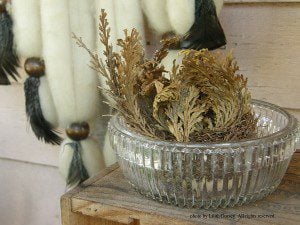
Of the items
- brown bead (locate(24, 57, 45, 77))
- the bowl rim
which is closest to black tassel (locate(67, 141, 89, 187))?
brown bead (locate(24, 57, 45, 77))

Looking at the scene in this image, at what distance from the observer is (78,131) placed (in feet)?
2.48

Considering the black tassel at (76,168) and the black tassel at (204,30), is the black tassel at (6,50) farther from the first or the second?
the black tassel at (204,30)

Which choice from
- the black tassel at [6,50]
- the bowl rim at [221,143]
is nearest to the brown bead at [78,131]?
the black tassel at [6,50]

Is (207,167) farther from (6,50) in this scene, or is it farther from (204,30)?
(6,50)

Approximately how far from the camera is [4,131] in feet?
3.52

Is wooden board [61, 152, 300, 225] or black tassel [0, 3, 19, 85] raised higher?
black tassel [0, 3, 19, 85]

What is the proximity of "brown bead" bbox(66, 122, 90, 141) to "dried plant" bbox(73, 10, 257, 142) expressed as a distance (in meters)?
0.26

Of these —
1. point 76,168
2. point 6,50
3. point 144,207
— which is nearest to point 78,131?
point 76,168

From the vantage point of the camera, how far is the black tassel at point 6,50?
2.40 feet

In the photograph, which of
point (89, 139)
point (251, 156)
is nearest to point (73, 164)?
point (89, 139)

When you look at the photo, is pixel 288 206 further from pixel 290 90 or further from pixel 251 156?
pixel 290 90

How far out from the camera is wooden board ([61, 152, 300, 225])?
1.56 ft

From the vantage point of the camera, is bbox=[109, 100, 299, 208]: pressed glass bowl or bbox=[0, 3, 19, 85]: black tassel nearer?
bbox=[109, 100, 299, 208]: pressed glass bowl

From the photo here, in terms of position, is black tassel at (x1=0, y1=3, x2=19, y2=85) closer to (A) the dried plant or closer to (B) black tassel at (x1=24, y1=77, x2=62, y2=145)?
(B) black tassel at (x1=24, y1=77, x2=62, y2=145)
